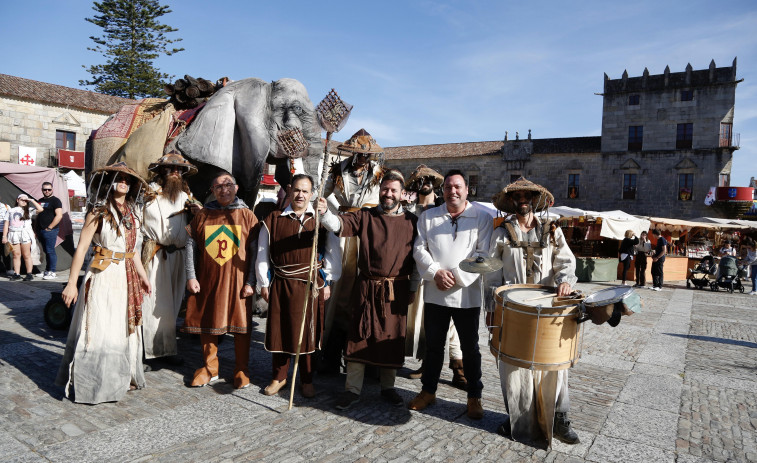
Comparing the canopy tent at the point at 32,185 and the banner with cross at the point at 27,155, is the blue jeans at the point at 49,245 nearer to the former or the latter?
the canopy tent at the point at 32,185

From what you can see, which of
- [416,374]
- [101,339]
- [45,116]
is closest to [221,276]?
[101,339]

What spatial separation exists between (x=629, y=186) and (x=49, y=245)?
34.8 metres

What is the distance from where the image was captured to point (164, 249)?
14.8 feet

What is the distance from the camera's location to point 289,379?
4.46 metres

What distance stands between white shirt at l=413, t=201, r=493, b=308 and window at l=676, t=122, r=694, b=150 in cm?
3626

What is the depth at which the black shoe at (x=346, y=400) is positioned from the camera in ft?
12.3

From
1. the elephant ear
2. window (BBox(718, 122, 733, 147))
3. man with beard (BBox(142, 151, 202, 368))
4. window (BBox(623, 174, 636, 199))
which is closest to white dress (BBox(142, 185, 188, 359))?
man with beard (BBox(142, 151, 202, 368))

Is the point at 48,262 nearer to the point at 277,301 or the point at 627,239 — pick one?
the point at 277,301

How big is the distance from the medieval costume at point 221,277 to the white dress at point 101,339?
515mm

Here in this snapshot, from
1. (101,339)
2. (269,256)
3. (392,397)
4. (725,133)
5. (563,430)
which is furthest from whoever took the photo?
(725,133)

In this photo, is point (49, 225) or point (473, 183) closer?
point (49, 225)

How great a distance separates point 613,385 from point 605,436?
138 cm

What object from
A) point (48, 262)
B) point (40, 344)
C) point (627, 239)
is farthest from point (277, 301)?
point (627, 239)

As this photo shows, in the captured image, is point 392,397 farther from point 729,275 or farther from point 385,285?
point 729,275
